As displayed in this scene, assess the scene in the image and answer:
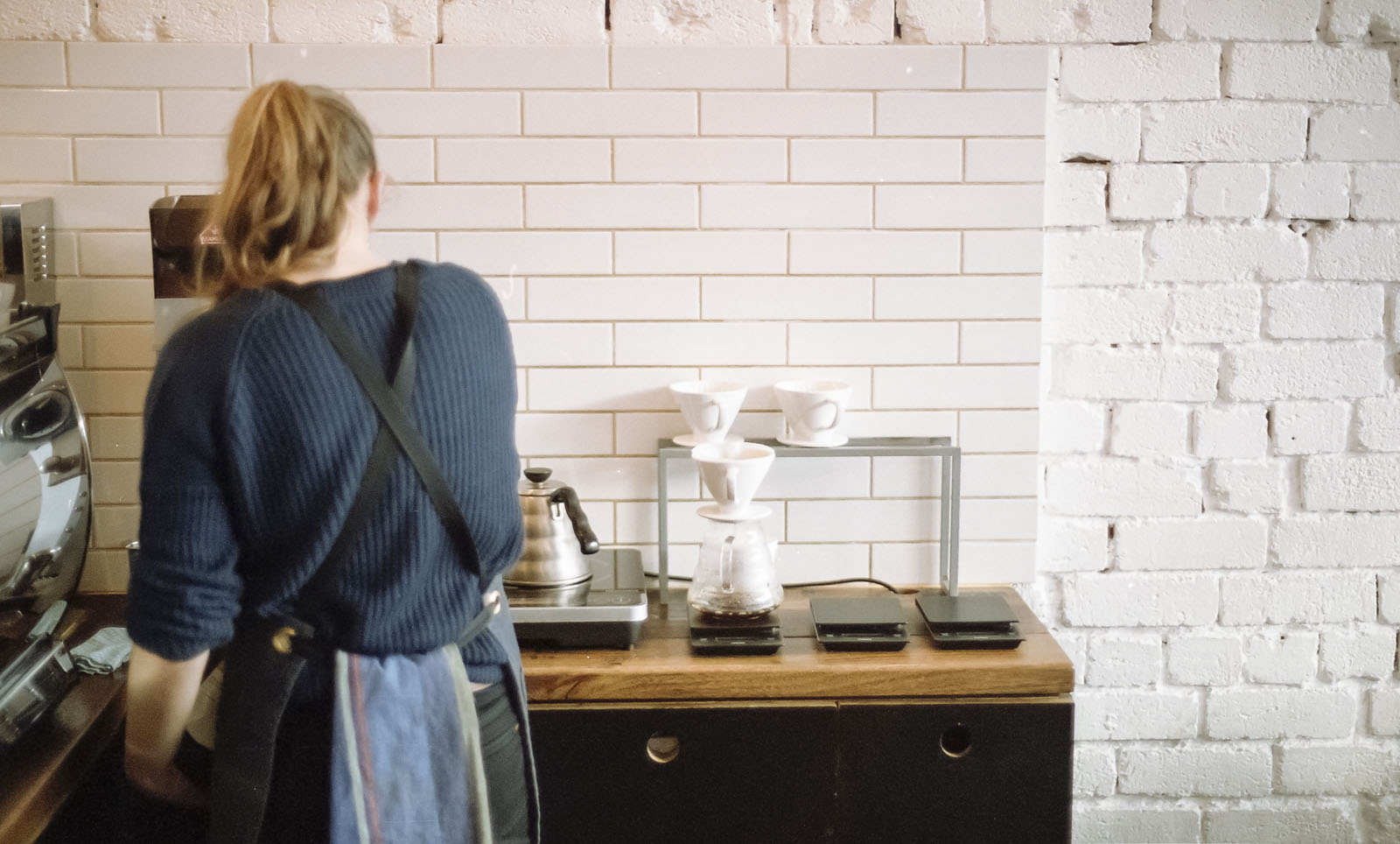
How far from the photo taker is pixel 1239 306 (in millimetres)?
2096

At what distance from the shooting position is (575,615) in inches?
70.8

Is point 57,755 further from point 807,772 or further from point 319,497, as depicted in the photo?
point 807,772

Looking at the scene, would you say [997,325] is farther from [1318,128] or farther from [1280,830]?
[1280,830]

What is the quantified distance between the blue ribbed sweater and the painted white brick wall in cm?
74

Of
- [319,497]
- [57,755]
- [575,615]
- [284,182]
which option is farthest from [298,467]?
[575,615]

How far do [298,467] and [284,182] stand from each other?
0.94 feet

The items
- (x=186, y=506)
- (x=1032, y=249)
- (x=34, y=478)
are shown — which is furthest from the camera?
(x=1032, y=249)

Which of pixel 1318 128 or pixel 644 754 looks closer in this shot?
pixel 644 754

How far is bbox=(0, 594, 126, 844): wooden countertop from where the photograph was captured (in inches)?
52.6

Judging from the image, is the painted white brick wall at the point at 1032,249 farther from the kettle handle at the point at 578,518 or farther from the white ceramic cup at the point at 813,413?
the kettle handle at the point at 578,518

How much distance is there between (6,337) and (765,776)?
121 centimetres

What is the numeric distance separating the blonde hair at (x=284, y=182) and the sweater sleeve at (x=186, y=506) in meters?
0.09

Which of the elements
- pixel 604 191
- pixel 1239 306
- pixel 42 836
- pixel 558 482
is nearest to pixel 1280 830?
pixel 1239 306

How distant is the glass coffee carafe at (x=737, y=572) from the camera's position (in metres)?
1.88
